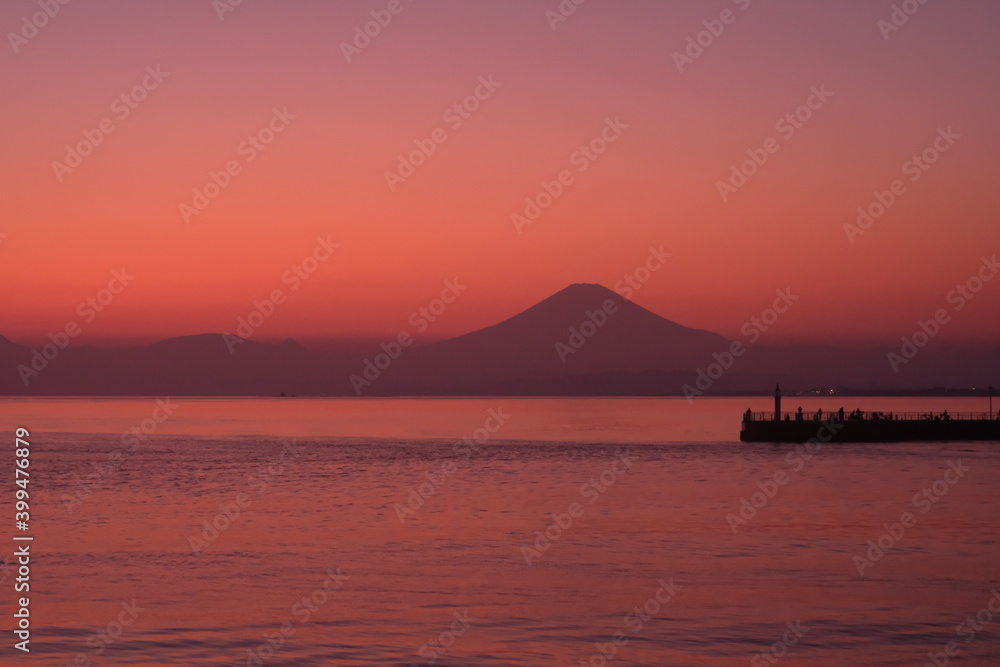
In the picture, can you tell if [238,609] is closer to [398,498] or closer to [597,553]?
[597,553]

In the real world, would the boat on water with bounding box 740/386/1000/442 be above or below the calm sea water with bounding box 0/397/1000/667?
above

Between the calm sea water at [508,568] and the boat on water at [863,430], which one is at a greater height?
the boat on water at [863,430]

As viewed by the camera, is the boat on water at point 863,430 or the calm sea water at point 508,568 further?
the boat on water at point 863,430

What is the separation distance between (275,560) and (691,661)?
1357cm

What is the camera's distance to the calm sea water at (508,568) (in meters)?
18.4

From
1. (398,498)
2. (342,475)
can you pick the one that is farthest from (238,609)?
(342,475)

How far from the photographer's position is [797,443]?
84.1 meters

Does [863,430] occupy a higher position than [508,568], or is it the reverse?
[863,430]

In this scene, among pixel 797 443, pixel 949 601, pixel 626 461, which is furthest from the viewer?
pixel 797 443

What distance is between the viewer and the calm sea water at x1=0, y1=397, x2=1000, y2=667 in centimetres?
1842

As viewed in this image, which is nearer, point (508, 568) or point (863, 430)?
point (508, 568)

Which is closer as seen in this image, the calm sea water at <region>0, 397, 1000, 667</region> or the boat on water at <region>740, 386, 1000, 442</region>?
the calm sea water at <region>0, 397, 1000, 667</region>

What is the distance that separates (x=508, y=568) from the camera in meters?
26.2

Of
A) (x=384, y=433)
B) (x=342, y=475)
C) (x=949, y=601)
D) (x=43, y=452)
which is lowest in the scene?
(x=949, y=601)
